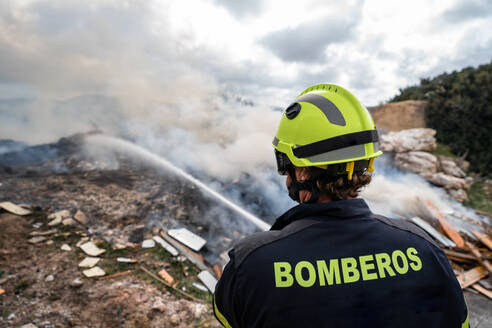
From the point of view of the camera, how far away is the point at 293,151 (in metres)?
1.51

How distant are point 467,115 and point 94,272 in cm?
2081

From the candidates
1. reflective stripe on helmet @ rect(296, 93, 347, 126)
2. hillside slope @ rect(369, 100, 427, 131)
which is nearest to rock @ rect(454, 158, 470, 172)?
hillside slope @ rect(369, 100, 427, 131)

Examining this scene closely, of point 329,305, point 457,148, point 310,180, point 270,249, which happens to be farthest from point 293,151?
point 457,148

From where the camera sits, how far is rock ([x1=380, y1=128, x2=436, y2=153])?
1224cm

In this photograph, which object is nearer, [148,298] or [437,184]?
[148,298]

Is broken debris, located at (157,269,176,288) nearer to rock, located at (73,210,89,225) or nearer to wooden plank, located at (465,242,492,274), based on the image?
rock, located at (73,210,89,225)

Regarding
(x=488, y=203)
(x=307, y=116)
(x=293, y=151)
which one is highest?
(x=307, y=116)

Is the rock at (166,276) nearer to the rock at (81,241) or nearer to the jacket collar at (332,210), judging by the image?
the rock at (81,241)

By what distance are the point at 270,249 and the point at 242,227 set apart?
5666 mm

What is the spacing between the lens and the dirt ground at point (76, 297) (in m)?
3.43

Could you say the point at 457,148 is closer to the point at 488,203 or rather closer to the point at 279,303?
the point at 488,203

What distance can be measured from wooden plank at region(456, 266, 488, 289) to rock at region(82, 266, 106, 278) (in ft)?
23.5

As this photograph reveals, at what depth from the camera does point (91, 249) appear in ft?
16.7

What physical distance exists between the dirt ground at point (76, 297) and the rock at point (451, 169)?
12.6 meters
